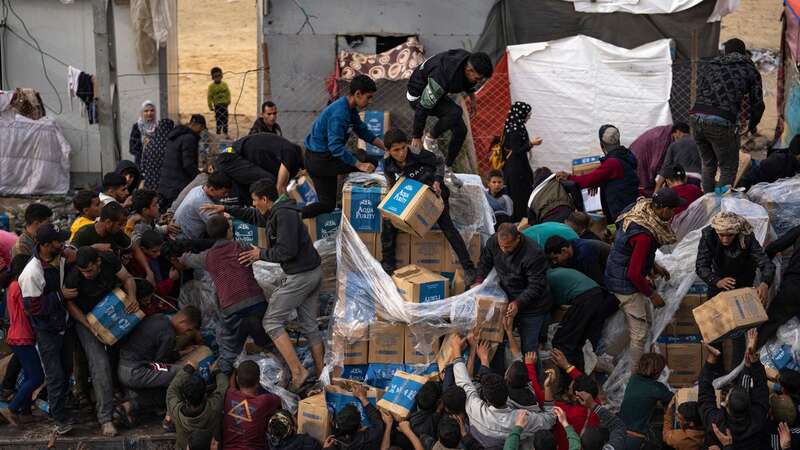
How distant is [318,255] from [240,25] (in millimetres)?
17026

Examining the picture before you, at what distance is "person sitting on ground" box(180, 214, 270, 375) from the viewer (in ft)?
30.5

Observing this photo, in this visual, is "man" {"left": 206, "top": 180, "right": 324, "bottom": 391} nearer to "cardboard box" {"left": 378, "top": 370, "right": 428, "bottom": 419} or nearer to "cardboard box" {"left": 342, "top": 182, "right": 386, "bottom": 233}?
"cardboard box" {"left": 342, "top": 182, "right": 386, "bottom": 233}

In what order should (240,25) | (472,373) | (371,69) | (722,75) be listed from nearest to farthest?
(472,373), (722,75), (371,69), (240,25)

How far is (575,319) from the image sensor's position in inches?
359

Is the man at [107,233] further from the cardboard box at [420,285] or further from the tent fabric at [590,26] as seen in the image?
the tent fabric at [590,26]

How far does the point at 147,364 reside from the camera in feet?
29.8

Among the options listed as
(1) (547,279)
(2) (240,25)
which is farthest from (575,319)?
(2) (240,25)

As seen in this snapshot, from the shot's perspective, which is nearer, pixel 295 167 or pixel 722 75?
pixel 722 75

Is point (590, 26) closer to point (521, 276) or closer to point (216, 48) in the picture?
point (521, 276)

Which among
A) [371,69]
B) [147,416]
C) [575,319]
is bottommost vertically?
[147,416]

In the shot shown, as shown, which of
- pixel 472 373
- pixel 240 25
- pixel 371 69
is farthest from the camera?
pixel 240 25

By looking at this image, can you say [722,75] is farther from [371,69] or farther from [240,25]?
[240,25]

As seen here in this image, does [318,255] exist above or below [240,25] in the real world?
below

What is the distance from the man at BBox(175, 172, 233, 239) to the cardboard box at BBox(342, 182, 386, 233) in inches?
50.0
